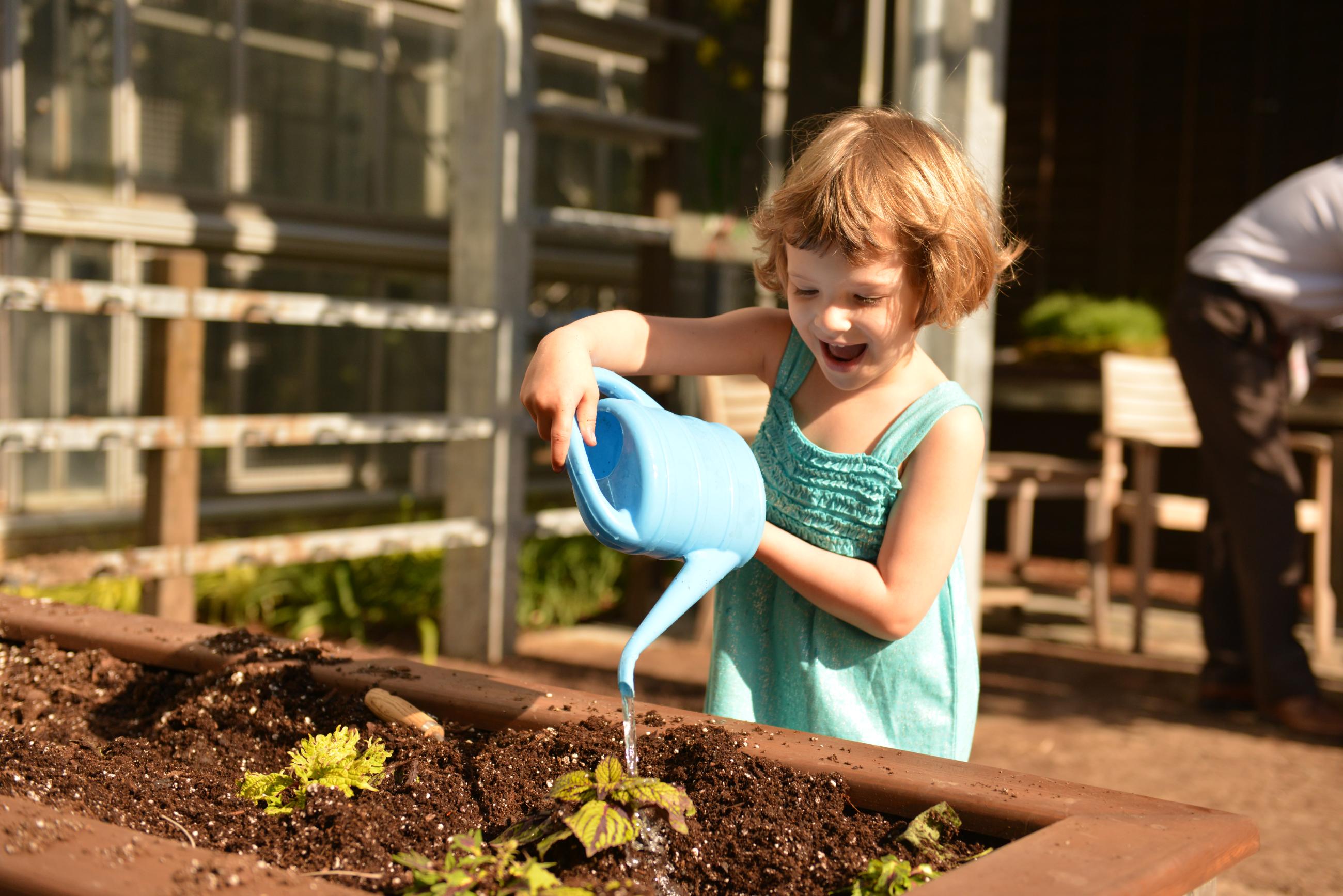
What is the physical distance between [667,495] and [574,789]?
263 millimetres

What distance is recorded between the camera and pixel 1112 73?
687cm

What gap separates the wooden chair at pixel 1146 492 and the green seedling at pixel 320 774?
151 inches

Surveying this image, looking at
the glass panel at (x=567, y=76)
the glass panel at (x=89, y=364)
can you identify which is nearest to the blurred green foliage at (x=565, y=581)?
the glass panel at (x=89, y=364)

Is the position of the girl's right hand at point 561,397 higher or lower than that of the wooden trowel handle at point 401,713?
higher

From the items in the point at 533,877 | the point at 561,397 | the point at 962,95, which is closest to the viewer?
the point at 533,877

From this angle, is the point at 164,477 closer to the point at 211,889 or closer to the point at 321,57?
the point at 211,889

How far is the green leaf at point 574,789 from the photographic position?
1.08 meters

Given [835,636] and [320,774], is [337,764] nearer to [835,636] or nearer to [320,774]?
[320,774]

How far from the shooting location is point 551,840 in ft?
3.41

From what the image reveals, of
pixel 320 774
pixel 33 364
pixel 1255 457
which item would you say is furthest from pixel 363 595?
pixel 320 774

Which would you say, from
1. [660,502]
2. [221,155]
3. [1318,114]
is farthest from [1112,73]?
[660,502]

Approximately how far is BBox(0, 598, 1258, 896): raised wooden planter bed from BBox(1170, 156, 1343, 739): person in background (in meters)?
2.65

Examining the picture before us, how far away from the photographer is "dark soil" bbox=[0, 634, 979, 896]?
1084 millimetres

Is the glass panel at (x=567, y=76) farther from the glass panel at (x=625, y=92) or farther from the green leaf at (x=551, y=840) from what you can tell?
the green leaf at (x=551, y=840)
